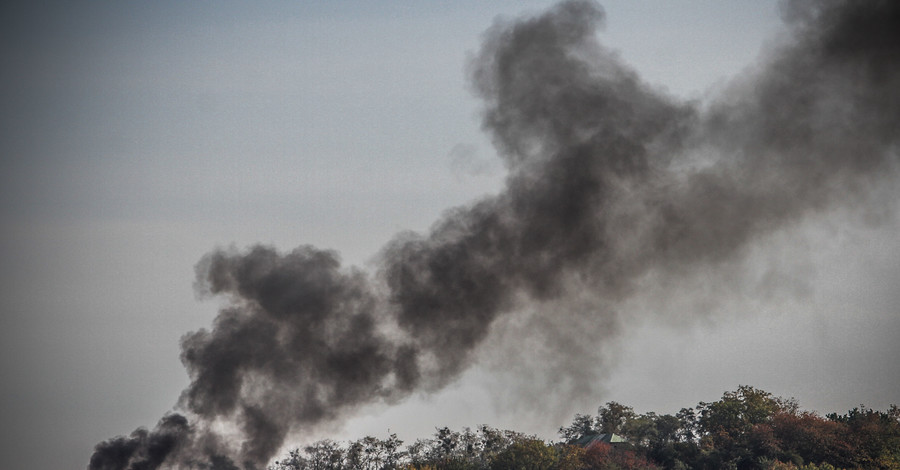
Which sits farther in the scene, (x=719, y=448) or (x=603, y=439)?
(x=603, y=439)

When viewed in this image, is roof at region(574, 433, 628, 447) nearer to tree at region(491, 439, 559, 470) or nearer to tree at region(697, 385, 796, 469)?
tree at region(697, 385, 796, 469)

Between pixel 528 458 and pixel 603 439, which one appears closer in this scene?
pixel 528 458

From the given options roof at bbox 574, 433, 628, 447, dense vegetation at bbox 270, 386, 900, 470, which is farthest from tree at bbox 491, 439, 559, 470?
roof at bbox 574, 433, 628, 447

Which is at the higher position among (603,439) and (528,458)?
(603,439)

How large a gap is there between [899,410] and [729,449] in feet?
75.1

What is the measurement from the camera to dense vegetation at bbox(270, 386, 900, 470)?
86625 millimetres

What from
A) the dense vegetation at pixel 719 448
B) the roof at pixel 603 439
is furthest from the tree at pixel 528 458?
the roof at pixel 603 439

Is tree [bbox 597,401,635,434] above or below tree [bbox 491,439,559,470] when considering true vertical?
above

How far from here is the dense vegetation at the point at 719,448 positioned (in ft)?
284

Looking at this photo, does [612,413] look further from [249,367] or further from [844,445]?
[249,367]

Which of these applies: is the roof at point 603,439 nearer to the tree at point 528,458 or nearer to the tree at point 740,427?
the tree at point 740,427

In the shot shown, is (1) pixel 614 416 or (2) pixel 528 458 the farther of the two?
(1) pixel 614 416

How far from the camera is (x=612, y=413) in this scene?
444 ft

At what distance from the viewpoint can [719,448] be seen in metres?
92.4
